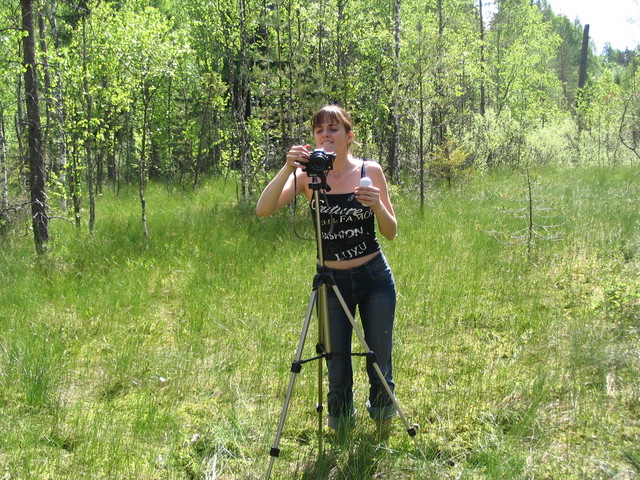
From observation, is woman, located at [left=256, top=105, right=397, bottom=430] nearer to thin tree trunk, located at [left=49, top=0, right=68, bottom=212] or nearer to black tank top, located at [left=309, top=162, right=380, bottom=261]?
black tank top, located at [left=309, top=162, right=380, bottom=261]

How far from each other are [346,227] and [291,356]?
6.51ft

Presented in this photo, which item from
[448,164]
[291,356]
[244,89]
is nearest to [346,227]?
[291,356]

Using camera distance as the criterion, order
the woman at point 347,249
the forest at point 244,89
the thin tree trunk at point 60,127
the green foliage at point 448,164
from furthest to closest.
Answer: the green foliage at point 448,164
the thin tree trunk at point 60,127
the forest at point 244,89
the woman at point 347,249

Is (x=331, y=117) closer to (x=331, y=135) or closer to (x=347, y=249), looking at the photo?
(x=331, y=135)

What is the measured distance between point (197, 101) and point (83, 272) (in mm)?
13625

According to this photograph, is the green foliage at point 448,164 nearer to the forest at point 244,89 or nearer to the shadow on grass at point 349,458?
the forest at point 244,89

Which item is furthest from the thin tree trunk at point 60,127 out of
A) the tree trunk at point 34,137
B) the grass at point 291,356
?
the grass at point 291,356

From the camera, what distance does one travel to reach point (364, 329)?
3064 mm

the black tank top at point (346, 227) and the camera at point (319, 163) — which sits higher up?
the camera at point (319, 163)

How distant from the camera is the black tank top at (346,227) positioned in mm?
2871

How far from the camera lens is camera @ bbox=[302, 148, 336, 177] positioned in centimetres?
259

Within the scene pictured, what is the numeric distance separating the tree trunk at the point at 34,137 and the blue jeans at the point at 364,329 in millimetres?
5751

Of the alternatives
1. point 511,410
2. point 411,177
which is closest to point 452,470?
point 511,410

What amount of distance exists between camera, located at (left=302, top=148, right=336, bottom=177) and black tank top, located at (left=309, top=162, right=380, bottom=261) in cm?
26
